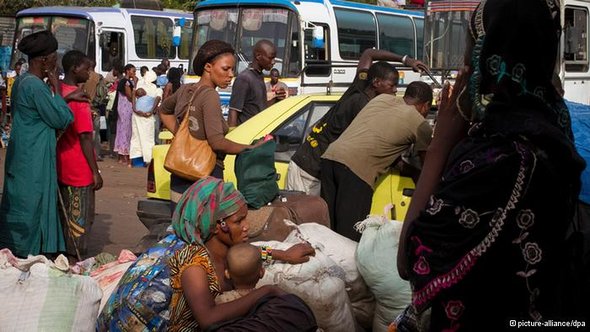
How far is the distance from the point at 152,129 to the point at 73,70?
31.7ft

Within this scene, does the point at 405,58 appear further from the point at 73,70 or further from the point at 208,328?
the point at 208,328

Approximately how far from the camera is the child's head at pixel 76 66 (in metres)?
7.23

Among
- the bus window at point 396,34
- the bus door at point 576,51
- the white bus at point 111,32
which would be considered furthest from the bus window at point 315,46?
the white bus at point 111,32

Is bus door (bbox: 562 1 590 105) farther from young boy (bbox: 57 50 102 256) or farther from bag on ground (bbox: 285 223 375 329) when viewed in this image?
bag on ground (bbox: 285 223 375 329)

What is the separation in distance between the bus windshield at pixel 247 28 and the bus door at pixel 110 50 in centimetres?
474

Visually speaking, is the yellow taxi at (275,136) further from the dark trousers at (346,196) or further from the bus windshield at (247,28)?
the bus windshield at (247,28)

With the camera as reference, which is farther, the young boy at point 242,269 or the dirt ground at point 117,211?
the dirt ground at point 117,211

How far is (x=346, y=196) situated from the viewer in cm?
609

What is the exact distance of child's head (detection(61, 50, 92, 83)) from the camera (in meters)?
7.23

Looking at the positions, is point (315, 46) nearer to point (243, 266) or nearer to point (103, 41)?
point (103, 41)

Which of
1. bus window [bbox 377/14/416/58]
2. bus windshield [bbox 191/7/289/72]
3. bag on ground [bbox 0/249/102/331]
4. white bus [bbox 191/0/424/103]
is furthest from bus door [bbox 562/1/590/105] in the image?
bag on ground [bbox 0/249/102/331]

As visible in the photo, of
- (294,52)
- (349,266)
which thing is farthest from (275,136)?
(294,52)

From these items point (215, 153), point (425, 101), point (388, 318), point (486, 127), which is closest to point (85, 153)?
point (215, 153)

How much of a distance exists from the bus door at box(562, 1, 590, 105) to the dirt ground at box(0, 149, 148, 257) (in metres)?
6.94
